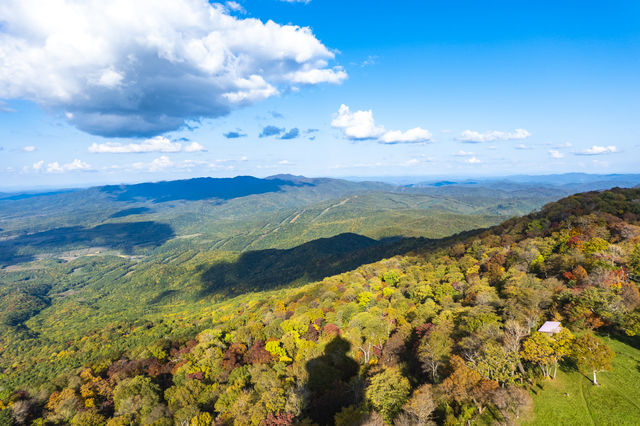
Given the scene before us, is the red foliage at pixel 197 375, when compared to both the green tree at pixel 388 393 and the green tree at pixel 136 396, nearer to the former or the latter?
the green tree at pixel 136 396

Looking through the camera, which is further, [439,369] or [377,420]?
[439,369]

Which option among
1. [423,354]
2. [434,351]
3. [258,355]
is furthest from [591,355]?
[258,355]

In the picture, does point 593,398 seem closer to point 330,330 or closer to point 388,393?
Answer: point 388,393

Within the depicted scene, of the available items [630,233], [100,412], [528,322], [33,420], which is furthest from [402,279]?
[33,420]

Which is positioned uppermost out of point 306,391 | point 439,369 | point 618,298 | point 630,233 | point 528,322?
point 630,233

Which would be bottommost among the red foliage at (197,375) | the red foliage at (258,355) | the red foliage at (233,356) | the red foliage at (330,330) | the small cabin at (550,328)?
the red foliage at (197,375)

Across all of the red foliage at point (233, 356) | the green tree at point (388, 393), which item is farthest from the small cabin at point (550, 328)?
the red foliage at point (233, 356)

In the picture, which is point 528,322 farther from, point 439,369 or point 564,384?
point 439,369
